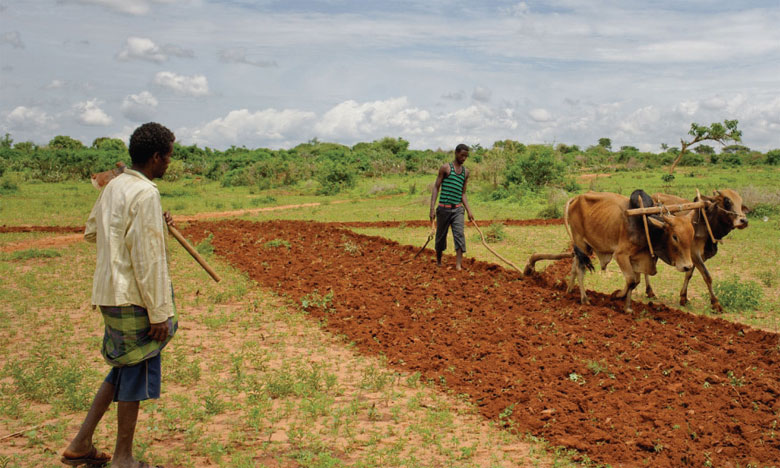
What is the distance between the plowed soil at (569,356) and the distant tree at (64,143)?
166 feet

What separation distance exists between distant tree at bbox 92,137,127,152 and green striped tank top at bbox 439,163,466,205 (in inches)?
1872

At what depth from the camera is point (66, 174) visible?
35.2 m

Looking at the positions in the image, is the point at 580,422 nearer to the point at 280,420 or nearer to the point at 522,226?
the point at 280,420

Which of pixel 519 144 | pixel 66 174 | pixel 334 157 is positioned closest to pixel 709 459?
pixel 519 144

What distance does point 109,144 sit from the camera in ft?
176

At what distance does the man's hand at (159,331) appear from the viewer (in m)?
3.62

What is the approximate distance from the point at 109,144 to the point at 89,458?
55647 millimetres

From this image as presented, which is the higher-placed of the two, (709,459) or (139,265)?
(139,265)

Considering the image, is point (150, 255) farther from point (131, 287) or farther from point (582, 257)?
point (582, 257)

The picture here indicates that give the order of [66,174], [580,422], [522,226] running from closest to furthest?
[580,422] → [522,226] → [66,174]

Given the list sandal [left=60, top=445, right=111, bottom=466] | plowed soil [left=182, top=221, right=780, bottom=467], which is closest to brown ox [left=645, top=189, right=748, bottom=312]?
plowed soil [left=182, top=221, right=780, bottom=467]

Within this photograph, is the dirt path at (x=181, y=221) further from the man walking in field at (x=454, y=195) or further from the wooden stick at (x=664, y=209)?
the wooden stick at (x=664, y=209)

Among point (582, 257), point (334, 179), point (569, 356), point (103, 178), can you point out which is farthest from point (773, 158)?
point (103, 178)

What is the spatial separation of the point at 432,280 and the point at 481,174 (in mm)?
19270
